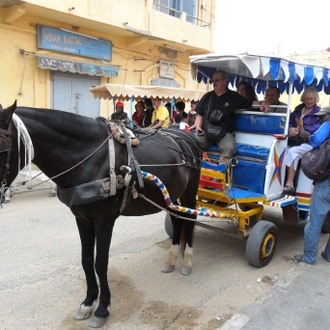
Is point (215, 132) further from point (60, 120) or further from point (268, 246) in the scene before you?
point (60, 120)

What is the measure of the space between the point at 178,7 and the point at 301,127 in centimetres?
1092

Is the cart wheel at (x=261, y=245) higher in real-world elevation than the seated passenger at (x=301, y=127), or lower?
lower

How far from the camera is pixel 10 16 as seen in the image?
8945 millimetres

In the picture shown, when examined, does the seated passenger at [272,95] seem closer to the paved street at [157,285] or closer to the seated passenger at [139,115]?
the paved street at [157,285]

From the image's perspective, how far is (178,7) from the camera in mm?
13812

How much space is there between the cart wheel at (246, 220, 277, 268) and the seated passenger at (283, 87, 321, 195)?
0.81 metres

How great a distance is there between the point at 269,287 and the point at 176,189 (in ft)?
4.75

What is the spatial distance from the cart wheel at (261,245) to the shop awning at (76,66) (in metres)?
8.31

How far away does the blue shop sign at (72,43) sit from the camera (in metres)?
9.89

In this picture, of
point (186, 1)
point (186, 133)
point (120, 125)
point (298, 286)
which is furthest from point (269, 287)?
point (186, 1)

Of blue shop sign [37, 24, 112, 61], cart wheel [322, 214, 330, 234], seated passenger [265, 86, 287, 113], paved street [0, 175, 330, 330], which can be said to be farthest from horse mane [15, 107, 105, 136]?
blue shop sign [37, 24, 112, 61]

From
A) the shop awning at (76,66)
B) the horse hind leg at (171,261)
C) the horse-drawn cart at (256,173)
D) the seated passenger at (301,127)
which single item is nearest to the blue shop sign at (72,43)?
the shop awning at (76,66)

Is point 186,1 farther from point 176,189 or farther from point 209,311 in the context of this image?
point 209,311

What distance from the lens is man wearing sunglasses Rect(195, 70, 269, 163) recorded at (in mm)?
4414
